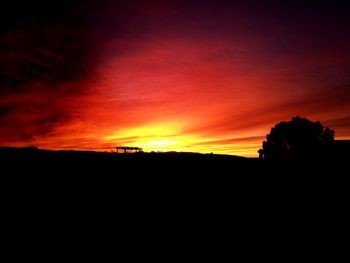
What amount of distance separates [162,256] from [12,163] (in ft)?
15.5

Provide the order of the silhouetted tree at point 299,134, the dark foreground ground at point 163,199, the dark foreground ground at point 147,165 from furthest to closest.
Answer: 1. the silhouetted tree at point 299,134
2. the dark foreground ground at point 147,165
3. the dark foreground ground at point 163,199

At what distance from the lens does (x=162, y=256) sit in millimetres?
4176

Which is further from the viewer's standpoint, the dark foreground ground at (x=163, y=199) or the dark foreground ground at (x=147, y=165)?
the dark foreground ground at (x=147, y=165)

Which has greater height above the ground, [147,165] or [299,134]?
[299,134]

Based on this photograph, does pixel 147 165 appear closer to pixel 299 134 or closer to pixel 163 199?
pixel 163 199

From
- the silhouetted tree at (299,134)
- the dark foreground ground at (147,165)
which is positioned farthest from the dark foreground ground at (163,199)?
the silhouetted tree at (299,134)

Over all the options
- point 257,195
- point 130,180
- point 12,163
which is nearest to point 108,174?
point 130,180

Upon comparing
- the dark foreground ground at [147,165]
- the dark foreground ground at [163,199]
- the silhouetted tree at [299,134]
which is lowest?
the dark foreground ground at [163,199]

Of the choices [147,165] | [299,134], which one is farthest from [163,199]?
[299,134]

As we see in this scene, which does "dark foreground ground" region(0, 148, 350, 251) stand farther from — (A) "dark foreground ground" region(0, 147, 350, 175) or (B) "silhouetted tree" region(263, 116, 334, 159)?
(B) "silhouetted tree" region(263, 116, 334, 159)

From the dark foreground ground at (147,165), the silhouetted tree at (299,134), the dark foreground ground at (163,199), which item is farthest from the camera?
the silhouetted tree at (299,134)

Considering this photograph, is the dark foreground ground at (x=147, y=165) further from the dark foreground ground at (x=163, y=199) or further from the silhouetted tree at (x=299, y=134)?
the silhouetted tree at (x=299, y=134)

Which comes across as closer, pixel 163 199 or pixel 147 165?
pixel 163 199

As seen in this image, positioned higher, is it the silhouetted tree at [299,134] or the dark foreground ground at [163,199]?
the silhouetted tree at [299,134]
